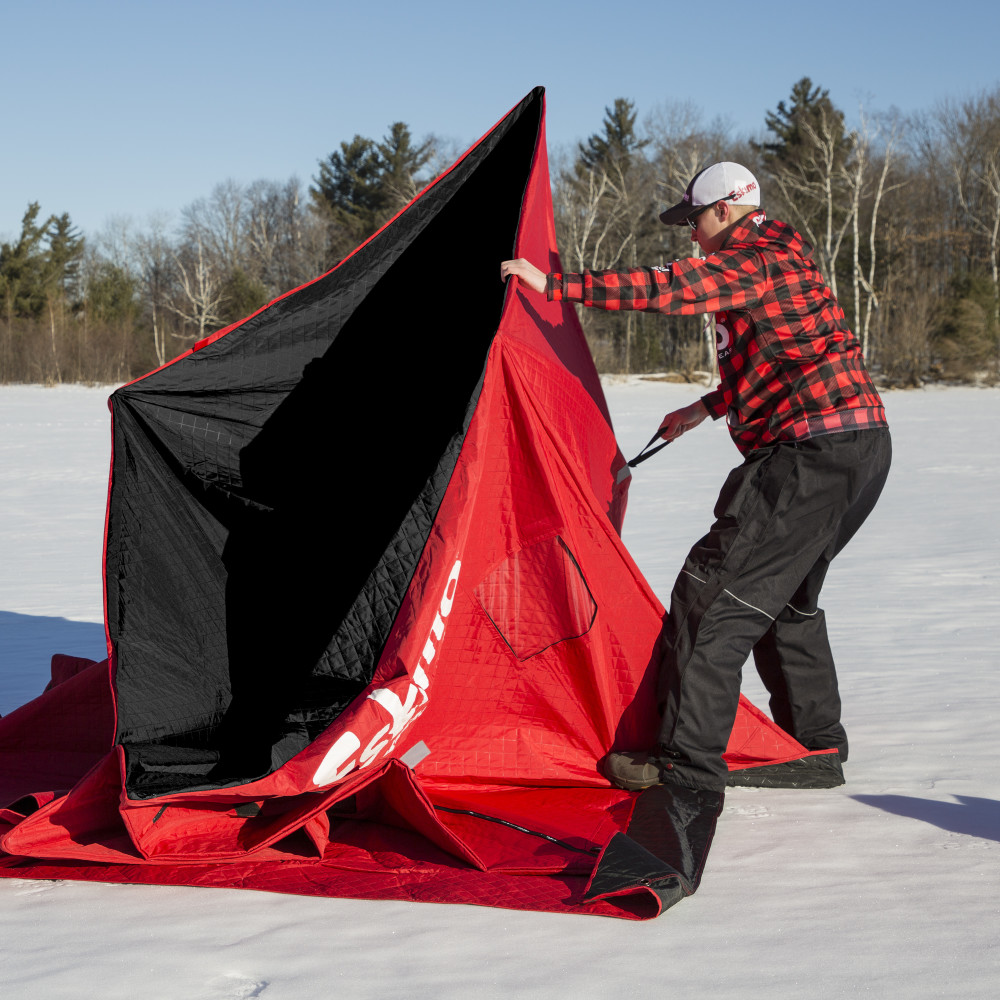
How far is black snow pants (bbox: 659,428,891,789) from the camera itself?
3.15 m

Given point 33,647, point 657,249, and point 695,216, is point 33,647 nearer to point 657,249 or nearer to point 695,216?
point 695,216

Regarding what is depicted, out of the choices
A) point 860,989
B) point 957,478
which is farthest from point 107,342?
point 860,989

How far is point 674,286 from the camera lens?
3.09 m

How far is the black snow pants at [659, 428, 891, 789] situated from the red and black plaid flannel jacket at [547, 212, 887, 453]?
0.29ft

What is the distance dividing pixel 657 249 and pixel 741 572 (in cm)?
3940

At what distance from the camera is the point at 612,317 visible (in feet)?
130

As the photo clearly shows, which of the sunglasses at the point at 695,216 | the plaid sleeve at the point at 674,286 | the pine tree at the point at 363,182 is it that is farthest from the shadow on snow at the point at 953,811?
the pine tree at the point at 363,182

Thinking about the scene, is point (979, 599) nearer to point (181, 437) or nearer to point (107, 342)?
point (181, 437)

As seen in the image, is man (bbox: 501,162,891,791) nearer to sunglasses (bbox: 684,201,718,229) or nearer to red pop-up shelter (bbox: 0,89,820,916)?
sunglasses (bbox: 684,201,718,229)

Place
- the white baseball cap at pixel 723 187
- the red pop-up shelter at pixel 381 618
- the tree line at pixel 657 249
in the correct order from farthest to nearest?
the tree line at pixel 657 249
the white baseball cap at pixel 723 187
the red pop-up shelter at pixel 381 618

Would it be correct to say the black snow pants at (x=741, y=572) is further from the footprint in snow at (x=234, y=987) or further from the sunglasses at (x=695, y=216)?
the footprint in snow at (x=234, y=987)

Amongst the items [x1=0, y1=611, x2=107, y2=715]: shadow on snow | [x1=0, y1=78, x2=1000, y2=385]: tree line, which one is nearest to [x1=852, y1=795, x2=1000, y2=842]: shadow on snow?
[x1=0, y1=611, x2=107, y2=715]: shadow on snow

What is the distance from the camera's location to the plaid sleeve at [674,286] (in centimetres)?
308

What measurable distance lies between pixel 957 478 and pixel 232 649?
381 inches
